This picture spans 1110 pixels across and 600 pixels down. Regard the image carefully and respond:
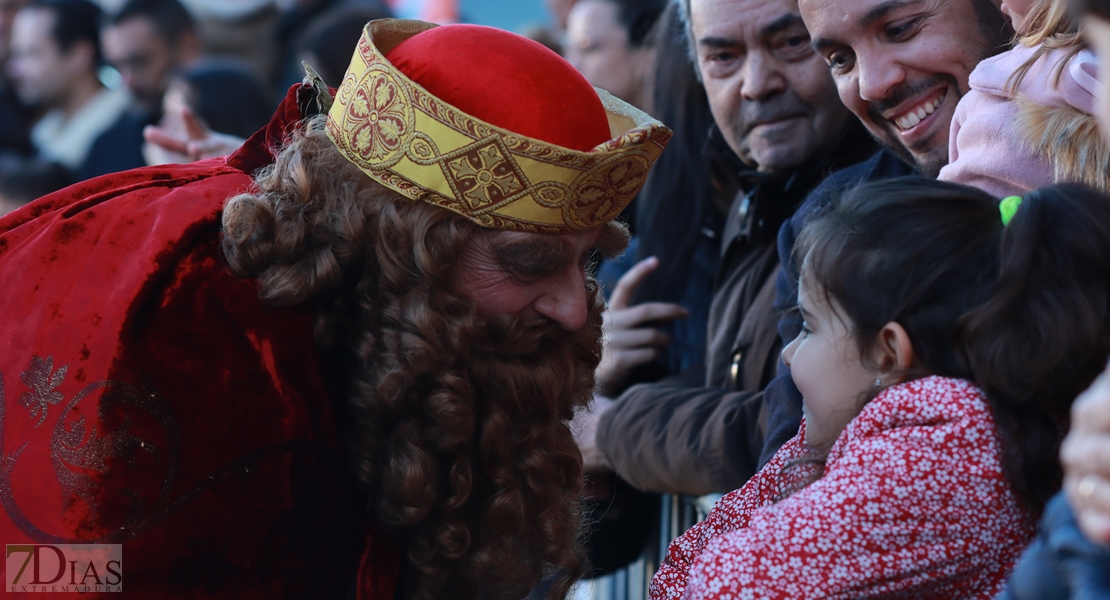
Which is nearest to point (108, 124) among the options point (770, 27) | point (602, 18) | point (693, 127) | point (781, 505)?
point (602, 18)

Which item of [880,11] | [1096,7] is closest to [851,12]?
[880,11]

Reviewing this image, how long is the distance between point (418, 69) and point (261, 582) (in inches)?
39.7

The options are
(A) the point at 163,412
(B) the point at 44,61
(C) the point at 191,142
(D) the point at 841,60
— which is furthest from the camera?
(B) the point at 44,61

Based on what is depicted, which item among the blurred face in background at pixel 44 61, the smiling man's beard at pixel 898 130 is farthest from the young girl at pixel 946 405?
the blurred face in background at pixel 44 61

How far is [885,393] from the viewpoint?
1610mm

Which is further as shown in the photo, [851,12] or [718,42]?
[718,42]

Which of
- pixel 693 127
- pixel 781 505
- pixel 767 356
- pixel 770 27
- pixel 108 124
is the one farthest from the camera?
pixel 108 124

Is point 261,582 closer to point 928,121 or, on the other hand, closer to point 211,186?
point 211,186

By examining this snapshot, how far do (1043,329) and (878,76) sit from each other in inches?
44.1

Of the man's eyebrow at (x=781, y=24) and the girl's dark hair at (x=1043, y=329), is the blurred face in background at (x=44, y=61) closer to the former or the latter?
the man's eyebrow at (x=781, y=24)

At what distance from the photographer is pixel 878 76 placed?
253 centimetres

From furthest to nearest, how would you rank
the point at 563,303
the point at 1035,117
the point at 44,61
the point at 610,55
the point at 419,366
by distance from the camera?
the point at 44,61 < the point at 610,55 < the point at 563,303 < the point at 419,366 < the point at 1035,117

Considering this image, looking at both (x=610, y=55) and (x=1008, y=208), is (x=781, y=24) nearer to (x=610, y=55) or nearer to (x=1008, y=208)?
(x=1008, y=208)

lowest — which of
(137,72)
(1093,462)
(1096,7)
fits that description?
(137,72)
